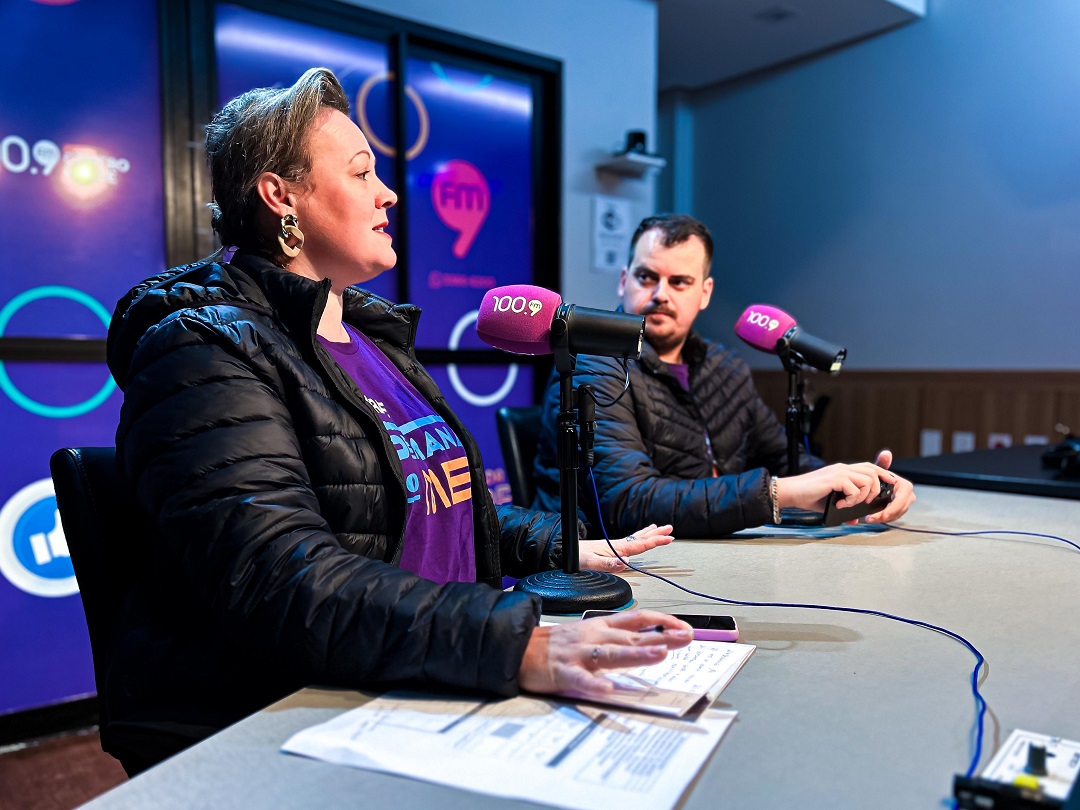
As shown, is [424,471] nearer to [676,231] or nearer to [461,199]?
[676,231]

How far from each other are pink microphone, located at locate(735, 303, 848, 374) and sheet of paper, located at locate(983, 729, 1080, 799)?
113cm

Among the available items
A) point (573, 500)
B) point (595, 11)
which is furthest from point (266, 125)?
point (595, 11)

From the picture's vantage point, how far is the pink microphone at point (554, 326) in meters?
1.18

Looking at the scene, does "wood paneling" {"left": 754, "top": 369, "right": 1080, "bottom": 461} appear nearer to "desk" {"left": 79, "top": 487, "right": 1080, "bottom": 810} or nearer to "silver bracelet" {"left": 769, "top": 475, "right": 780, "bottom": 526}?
"silver bracelet" {"left": 769, "top": 475, "right": 780, "bottom": 526}

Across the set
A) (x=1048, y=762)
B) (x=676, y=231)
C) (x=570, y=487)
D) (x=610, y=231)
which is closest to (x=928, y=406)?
(x=610, y=231)

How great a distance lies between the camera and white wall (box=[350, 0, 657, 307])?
3717mm

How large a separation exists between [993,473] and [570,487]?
62.4 inches

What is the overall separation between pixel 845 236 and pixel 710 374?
302 cm

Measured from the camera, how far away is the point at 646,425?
6.35 ft

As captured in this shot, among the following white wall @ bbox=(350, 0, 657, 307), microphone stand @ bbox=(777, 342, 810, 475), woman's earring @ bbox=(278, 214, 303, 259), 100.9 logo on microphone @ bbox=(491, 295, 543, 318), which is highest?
white wall @ bbox=(350, 0, 657, 307)

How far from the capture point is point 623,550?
4.20 ft

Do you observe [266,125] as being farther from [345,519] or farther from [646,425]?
[646,425]

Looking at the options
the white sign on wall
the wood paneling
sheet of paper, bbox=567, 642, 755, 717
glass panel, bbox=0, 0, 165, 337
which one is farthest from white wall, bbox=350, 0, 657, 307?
sheet of paper, bbox=567, 642, 755, 717

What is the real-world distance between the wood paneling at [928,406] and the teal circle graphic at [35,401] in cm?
298
